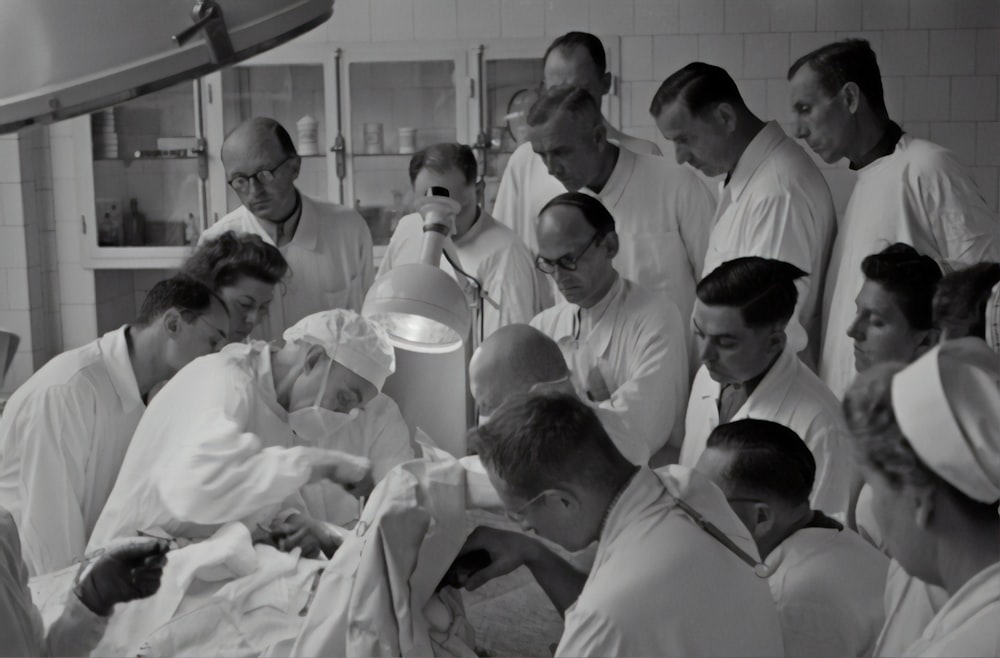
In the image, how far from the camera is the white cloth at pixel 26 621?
1940 millimetres

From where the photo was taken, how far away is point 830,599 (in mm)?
2176

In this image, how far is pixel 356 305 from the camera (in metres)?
4.29

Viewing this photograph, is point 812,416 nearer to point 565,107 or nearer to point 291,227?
point 565,107

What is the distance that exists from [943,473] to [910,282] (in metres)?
1.51

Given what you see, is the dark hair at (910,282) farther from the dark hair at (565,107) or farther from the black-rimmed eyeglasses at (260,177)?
the black-rimmed eyeglasses at (260,177)

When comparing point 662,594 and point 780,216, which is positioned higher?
point 780,216

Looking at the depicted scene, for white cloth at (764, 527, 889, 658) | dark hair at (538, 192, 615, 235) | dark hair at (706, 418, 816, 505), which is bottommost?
white cloth at (764, 527, 889, 658)

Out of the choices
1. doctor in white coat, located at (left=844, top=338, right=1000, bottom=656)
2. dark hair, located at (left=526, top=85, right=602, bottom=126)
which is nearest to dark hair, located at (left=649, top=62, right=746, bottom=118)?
dark hair, located at (left=526, top=85, right=602, bottom=126)

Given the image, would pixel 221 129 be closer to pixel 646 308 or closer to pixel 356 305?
pixel 356 305

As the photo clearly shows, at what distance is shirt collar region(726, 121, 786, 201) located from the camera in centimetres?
355

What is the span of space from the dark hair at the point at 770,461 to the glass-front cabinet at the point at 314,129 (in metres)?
3.39

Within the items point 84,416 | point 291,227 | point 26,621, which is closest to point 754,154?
point 291,227

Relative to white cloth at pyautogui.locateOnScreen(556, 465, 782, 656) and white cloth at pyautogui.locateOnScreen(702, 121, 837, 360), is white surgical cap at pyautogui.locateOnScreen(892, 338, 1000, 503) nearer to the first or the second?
white cloth at pyautogui.locateOnScreen(556, 465, 782, 656)

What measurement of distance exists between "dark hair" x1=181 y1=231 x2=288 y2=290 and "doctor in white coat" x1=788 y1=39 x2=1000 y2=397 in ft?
5.47
